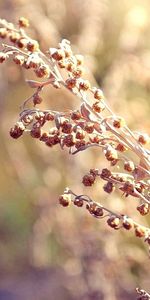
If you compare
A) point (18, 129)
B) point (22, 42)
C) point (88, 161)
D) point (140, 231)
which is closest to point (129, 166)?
point (140, 231)

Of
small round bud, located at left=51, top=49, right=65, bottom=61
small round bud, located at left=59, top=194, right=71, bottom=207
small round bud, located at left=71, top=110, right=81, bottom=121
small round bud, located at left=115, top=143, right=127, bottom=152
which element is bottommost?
small round bud, located at left=59, top=194, right=71, bottom=207

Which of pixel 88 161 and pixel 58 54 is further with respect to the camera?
pixel 88 161

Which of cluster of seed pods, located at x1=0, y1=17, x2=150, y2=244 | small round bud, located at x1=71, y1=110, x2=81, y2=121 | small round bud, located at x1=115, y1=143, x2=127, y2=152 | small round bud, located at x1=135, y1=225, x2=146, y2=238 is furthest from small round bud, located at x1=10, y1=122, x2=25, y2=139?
small round bud, located at x1=135, y1=225, x2=146, y2=238

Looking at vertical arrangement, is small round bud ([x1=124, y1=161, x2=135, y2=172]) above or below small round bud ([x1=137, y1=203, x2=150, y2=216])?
above

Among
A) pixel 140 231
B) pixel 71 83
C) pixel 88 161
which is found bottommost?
pixel 140 231

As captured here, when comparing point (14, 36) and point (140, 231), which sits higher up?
point (14, 36)

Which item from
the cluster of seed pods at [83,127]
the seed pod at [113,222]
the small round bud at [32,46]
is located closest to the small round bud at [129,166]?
the cluster of seed pods at [83,127]

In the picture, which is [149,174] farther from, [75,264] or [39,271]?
[39,271]

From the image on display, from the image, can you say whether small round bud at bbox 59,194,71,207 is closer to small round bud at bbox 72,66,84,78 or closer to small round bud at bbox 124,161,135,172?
small round bud at bbox 124,161,135,172

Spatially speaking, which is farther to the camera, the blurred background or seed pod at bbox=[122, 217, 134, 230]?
the blurred background

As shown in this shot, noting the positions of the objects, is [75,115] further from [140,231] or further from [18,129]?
[140,231]

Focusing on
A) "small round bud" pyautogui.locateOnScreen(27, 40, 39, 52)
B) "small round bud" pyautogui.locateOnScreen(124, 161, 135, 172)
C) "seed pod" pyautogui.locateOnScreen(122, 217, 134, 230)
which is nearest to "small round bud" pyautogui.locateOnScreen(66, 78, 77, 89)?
"small round bud" pyautogui.locateOnScreen(27, 40, 39, 52)

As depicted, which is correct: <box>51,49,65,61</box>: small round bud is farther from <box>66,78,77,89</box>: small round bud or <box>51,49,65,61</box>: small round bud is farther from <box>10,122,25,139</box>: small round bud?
<box>10,122,25,139</box>: small round bud
